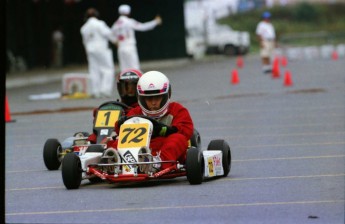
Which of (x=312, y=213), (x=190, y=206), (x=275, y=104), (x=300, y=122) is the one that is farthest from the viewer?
(x=275, y=104)

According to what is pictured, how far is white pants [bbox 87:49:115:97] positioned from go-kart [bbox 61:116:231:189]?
57.2 ft

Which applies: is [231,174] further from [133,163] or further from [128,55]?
[128,55]

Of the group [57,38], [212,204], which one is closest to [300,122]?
[212,204]

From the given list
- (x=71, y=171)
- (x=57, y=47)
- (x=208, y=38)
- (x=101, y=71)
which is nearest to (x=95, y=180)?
(x=71, y=171)

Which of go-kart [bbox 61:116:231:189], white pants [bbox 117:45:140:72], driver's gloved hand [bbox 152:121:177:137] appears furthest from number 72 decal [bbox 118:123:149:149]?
white pants [bbox 117:45:140:72]

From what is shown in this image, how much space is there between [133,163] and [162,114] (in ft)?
4.02

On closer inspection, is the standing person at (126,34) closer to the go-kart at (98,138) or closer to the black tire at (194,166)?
the go-kart at (98,138)

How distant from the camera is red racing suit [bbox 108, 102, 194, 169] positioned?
11812mm

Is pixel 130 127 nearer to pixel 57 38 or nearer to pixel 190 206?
pixel 190 206

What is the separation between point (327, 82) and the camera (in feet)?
107

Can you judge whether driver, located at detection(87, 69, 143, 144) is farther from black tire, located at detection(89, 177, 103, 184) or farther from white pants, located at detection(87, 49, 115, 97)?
white pants, located at detection(87, 49, 115, 97)

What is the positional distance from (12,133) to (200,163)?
965 cm

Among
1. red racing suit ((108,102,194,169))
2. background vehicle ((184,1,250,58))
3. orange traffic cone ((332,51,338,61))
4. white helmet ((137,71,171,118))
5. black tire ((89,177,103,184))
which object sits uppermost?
background vehicle ((184,1,250,58))

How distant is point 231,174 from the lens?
504 inches
